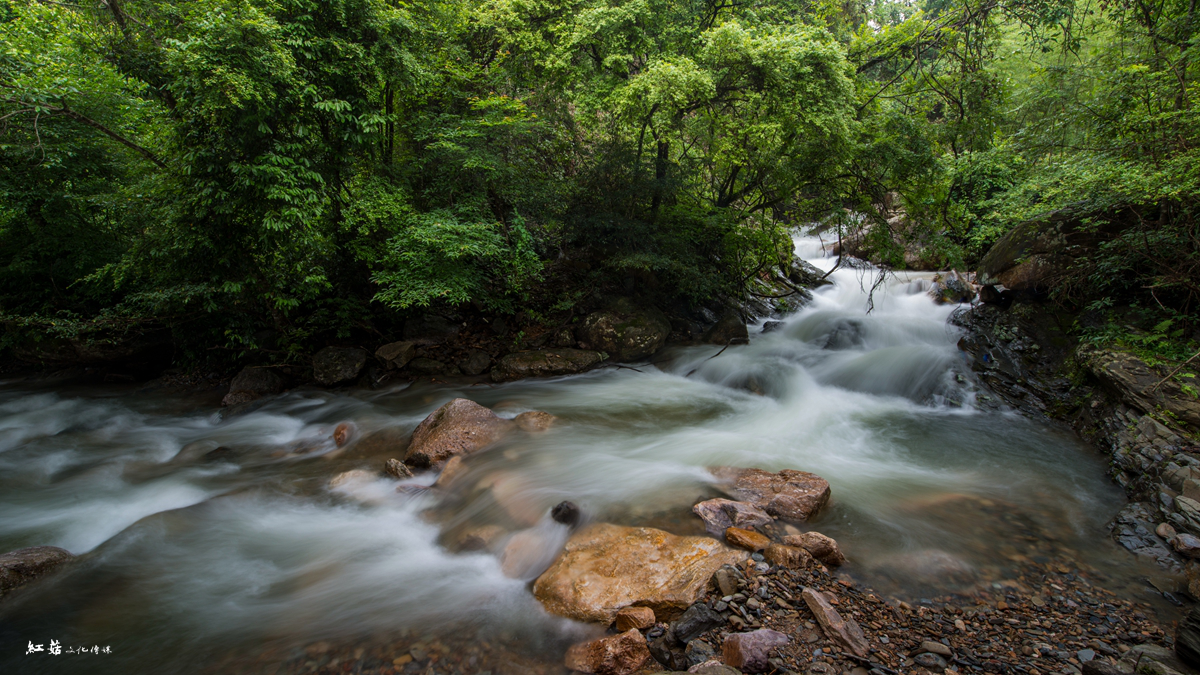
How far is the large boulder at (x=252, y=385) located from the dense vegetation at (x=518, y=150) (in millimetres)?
714

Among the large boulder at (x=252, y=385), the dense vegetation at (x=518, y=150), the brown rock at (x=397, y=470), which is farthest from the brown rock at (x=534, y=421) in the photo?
the large boulder at (x=252, y=385)

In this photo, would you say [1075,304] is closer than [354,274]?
Yes

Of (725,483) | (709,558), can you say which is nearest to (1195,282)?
(725,483)

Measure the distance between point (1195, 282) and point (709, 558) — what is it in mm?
7530

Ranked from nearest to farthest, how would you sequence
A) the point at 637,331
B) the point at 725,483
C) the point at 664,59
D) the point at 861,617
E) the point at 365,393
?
the point at 861,617, the point at 725,483, the point at 664,59, the point at 365,393, the point at 637,331

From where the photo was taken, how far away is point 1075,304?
7.83 metres

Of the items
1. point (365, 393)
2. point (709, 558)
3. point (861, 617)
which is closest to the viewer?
point (861, 617)

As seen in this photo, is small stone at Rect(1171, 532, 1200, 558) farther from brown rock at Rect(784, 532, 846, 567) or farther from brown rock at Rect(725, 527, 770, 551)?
brown rock at Rect(725, 527, 770, 551)

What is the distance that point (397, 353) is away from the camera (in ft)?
30.9

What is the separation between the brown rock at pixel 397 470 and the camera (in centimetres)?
571

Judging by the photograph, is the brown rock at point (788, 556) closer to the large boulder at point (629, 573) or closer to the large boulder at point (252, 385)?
the large boulder at point (629, 573)

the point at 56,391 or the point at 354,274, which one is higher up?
the point at 354,274

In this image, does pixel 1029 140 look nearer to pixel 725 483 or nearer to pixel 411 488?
pixel 725 483

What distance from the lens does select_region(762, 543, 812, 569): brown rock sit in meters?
3.55
